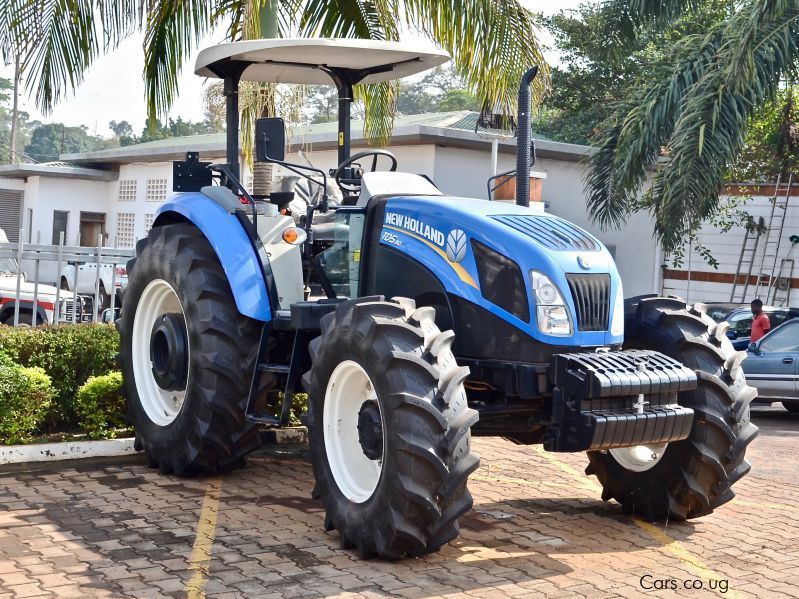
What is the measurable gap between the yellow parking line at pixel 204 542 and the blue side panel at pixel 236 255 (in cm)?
123

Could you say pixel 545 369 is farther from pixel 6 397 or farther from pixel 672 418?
pixel 6 397

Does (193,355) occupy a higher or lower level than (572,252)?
lower

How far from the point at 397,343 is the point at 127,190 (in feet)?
92.2

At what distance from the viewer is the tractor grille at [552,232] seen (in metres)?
6.49

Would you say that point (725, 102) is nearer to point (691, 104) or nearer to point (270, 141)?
point (691, 104)

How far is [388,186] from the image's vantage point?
23.9 ft

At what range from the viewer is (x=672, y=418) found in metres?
6.04

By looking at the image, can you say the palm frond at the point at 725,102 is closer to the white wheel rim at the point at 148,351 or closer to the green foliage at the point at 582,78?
the white wheel rim at the point at 148,351

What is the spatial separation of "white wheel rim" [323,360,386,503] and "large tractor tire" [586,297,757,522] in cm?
170

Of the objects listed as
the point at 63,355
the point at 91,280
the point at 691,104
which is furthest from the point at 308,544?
the point at 91,280

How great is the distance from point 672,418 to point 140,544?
118 inches

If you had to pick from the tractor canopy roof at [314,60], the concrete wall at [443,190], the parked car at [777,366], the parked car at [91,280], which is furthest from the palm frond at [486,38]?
the parked car at [91,280]

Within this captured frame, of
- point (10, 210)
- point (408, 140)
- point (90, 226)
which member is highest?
point (408, 140)

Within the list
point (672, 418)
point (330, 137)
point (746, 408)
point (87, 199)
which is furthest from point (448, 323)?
point (87, 199)
